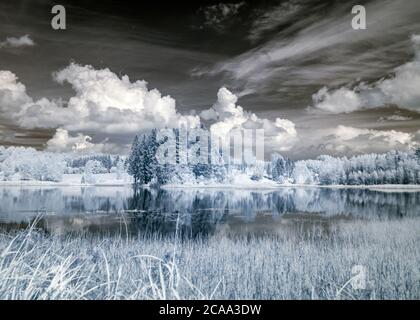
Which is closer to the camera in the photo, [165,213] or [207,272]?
[207,272]

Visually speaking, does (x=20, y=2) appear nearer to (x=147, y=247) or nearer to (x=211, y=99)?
(x=211, y=99)

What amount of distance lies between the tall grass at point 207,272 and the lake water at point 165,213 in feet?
5.36

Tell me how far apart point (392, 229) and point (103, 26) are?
24.4 feet

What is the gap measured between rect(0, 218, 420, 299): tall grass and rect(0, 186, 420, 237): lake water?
5.36ft

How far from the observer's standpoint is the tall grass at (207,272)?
389 cm

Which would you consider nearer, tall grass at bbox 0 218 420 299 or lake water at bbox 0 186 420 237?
tall grass at bbox 0 218 420 299

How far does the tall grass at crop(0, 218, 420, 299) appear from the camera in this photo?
389cm

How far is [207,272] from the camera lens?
5.45 m

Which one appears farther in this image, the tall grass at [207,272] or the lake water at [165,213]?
the lake water at [165,213]

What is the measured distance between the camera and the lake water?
9.63 meters

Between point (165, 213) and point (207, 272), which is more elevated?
point (165, 213)

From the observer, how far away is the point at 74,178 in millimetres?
Result: 15148

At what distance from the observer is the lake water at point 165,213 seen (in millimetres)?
9633

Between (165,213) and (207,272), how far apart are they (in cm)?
696
